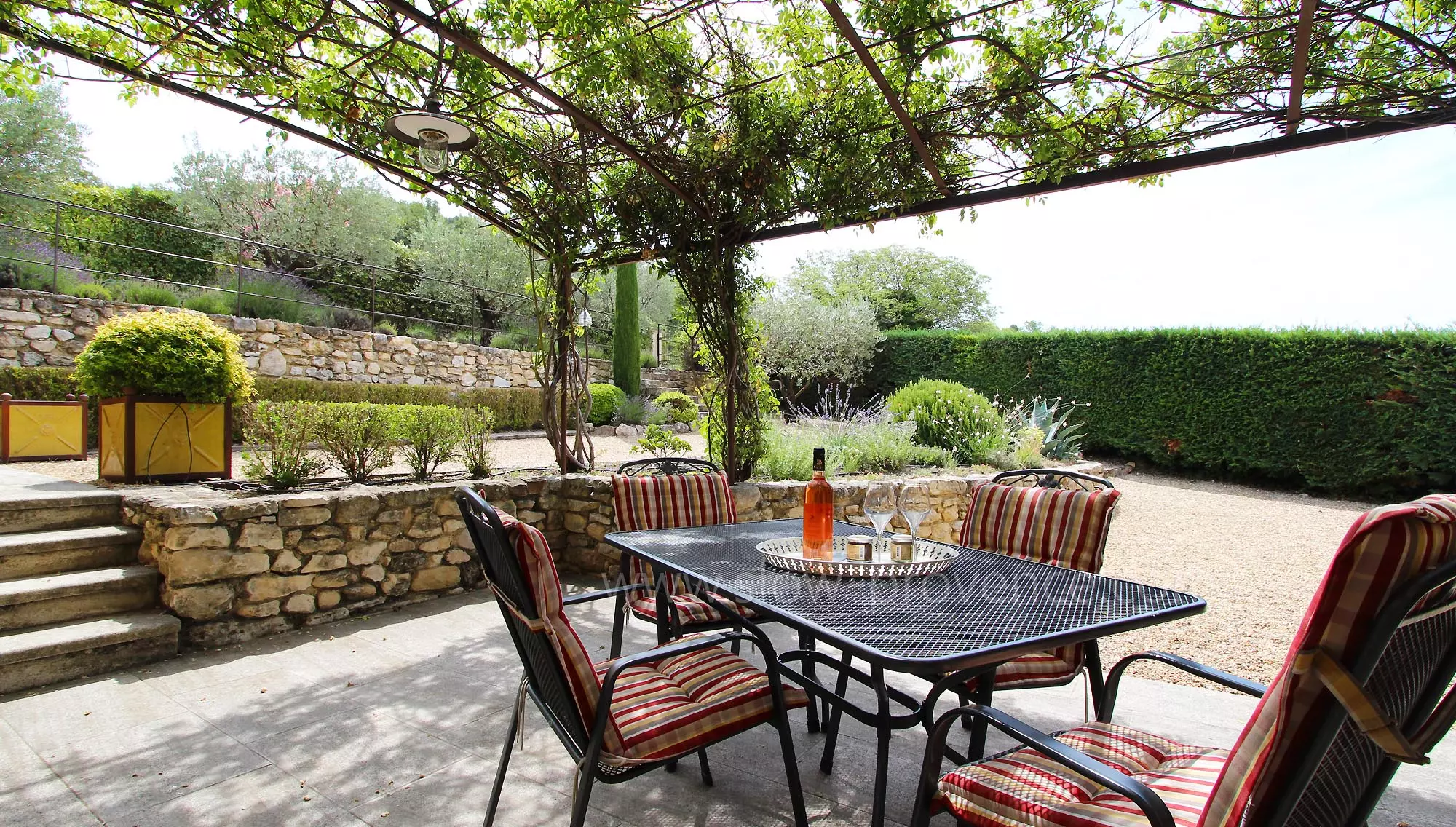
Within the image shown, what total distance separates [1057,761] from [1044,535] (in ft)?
4.55

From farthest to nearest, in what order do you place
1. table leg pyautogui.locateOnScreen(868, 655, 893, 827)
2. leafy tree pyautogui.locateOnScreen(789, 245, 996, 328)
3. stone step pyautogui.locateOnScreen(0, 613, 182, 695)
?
1. leafy tree pyautogui.locateOnScreen(789, 245, 996, 328)
2. stone step pyautogui.locateOnScreen(0, 613, 182, 695)
3. table leg pyautogui.locateOnScreen(868, 655, 893, 827)

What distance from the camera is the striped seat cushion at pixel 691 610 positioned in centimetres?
248

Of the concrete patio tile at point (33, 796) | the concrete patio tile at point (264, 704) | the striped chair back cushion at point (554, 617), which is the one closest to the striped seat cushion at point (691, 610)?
the striped chair back cushion at point (554, 617)

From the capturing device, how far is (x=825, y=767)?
209 cm

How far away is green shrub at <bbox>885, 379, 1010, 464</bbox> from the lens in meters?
6.49

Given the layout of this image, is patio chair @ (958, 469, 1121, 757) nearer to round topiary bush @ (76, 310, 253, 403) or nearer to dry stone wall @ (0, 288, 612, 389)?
round topiary bush @ (76, 310, 253, 403)

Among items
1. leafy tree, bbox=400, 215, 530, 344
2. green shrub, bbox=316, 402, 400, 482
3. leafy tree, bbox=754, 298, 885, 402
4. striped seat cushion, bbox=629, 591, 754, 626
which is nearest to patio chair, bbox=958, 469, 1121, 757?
striped seat cushion, bbox=629, 591, 754, 626

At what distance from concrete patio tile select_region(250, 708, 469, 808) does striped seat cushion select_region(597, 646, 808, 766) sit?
759 mm

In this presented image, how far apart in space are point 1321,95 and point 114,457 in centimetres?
593

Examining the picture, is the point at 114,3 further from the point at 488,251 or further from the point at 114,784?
the point at 488,251

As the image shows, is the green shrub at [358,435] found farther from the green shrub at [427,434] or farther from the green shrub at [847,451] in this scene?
the green shrub at [847,451]

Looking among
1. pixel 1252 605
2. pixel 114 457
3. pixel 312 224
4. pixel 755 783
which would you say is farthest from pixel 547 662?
pixel 312 224

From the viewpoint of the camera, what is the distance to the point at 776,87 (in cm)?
354

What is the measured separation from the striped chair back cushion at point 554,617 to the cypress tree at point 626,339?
38.4ft
